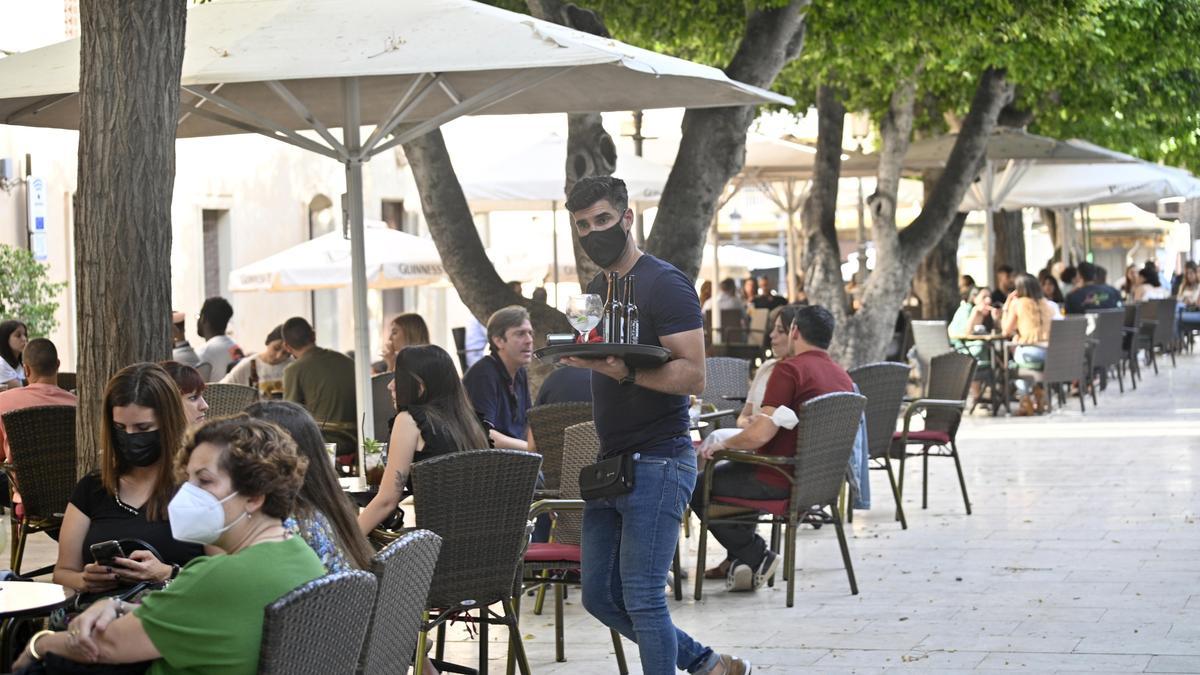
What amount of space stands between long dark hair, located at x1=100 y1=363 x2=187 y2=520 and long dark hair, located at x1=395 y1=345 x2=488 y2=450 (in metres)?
1.31

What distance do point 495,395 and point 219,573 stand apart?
17.0 feet

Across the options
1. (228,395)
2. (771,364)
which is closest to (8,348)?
(228,395)

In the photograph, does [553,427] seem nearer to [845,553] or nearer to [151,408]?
[845,553]

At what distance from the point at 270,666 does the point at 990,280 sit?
21.5 metres

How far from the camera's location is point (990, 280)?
2428 centimetres

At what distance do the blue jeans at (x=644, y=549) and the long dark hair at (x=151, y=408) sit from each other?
1341 millimetres

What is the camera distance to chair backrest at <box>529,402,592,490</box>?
327 inches

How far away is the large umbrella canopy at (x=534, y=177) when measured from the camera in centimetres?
1623

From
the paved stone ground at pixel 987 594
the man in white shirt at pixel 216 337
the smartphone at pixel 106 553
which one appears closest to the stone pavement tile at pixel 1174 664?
the paved stone ground at pixel 987 594

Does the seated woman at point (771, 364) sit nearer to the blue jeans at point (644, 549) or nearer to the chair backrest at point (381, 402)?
the chair backrest at point (381, 402)

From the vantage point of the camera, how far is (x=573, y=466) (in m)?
7.44

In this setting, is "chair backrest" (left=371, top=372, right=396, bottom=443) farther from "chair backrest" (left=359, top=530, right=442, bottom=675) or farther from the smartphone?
"chair backrest" (left=359, top=530, right=442, bottom=675)

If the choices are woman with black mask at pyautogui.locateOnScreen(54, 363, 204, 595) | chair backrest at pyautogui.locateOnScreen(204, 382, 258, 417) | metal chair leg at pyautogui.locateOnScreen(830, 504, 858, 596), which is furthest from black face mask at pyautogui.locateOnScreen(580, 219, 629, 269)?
chair backrest at pyautogui.locateOnScreen(204, 382, 258, 417)

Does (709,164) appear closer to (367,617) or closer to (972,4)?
(972,4)
